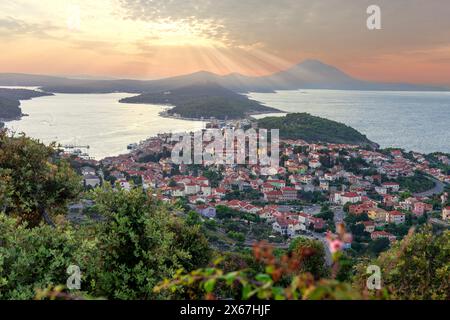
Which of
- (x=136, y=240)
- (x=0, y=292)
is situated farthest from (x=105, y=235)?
(x=0, y=292)

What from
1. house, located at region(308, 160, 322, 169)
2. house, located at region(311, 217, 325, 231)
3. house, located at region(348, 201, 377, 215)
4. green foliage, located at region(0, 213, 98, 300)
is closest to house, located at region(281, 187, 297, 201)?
house, located at region(348, 201, 377, 215)

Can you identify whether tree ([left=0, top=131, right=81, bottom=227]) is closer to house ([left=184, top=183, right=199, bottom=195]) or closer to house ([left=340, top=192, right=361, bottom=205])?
house ([left=184, top=183, right=199, bottom=195])

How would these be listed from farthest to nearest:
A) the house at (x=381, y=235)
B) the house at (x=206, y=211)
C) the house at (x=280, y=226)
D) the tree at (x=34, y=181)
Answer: the house at (x=206, y=211), the house at (x=280, y=226), the house at (x=381, y=235), the tree at (x=34, y=181)

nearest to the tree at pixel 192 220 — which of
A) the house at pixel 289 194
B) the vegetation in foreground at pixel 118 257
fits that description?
the house at pixel 289 194

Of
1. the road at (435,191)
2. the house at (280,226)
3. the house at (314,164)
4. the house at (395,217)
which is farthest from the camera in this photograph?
the house at (314,164)

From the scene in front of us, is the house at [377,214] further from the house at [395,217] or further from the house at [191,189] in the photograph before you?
the house at [191,189]

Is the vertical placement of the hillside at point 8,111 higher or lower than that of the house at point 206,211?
higher

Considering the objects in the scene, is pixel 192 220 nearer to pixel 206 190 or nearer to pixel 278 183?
pixel 206 190

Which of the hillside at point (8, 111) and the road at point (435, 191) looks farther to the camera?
the hillside at point (8, 111)
